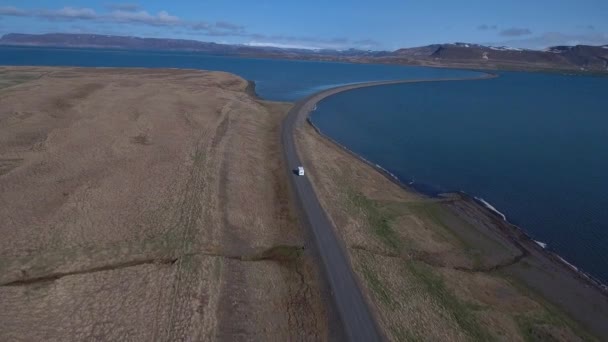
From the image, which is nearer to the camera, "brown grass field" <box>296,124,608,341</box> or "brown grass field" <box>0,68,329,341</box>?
"brown grass field" <box>0,68,329,341</box>

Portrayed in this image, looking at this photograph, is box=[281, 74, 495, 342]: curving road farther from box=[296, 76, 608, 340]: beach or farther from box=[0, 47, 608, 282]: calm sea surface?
box=[0, 47, 608, 282]: calm sea surface

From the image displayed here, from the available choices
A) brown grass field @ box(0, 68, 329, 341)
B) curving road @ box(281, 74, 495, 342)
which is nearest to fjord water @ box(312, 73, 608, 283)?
curving road @ box(281, 74, 495, 342)

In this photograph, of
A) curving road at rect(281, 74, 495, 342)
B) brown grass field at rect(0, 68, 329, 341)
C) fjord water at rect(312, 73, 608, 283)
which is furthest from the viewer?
fjord water at rect(312, 73, 608, 283)

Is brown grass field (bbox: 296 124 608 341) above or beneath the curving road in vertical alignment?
beneath

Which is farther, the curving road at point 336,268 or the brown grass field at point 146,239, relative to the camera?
the curving road at point 336,268

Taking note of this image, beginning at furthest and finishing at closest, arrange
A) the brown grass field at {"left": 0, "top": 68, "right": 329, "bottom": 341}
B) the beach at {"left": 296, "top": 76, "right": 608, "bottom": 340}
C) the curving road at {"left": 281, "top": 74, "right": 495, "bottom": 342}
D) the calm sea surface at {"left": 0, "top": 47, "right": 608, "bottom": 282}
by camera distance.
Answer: the calm sea surface at {"left": 0, "top": 47, "right": 608, "bottom": 282} → the beach at {"left": 296, "top": 76, "right": 608, "bottom": 340} → the curving road at {"left": 281, "top": 74, "right": 495, "bottom": 342} → the brown grass field at {"left": 0, "top": 68, "right": 329, "bottom": 341}

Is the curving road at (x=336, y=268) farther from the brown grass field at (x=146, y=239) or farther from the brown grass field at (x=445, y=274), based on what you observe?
the brown grass field at (x=146, y=239)

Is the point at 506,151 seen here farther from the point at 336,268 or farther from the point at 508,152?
the point at 336,268

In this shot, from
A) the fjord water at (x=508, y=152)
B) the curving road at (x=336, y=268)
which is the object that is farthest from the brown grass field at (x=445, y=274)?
the fjord water at (x=508, y=152)
